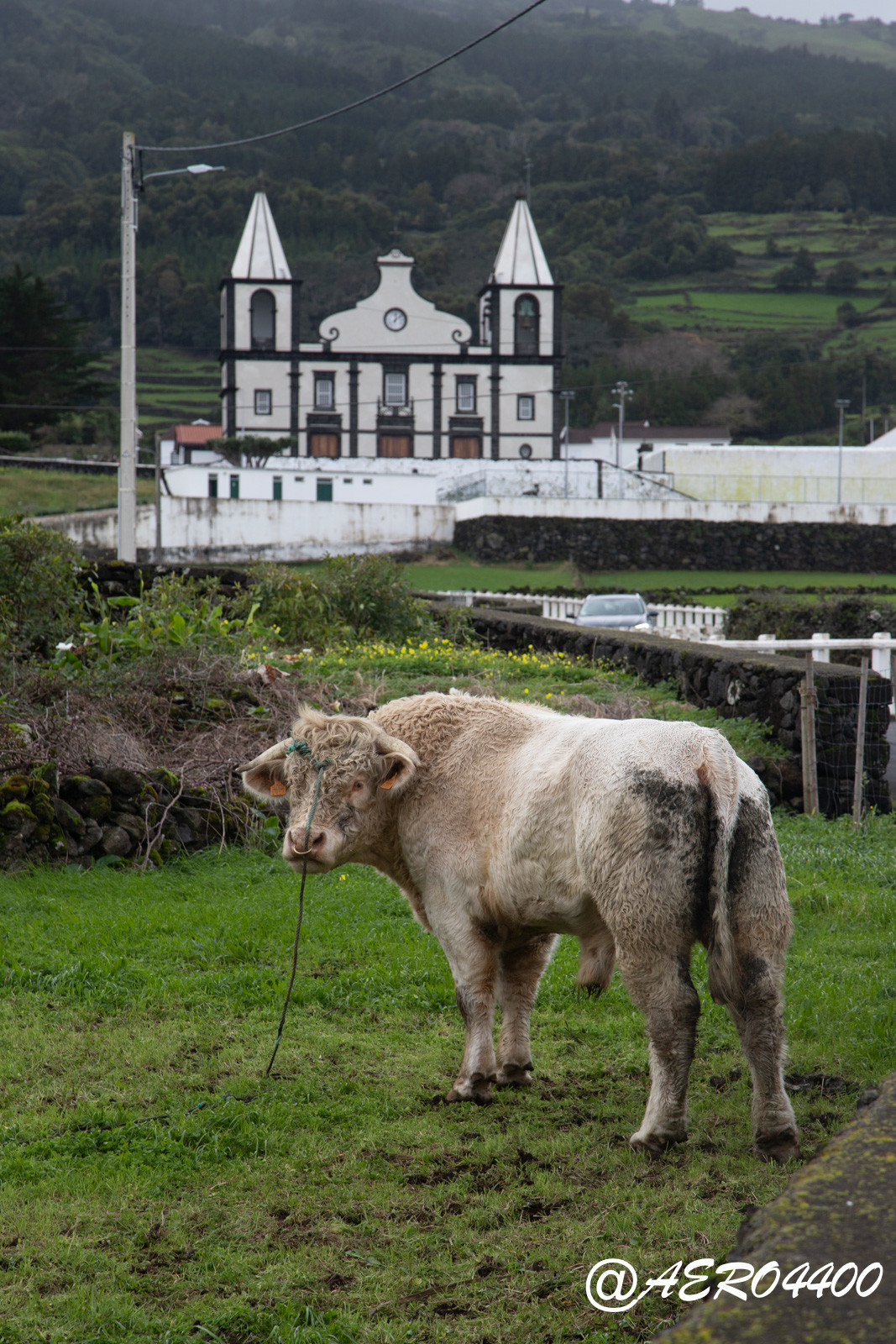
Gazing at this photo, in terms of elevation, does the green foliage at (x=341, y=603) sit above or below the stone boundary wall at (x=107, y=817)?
above

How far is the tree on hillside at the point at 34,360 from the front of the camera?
55.1m

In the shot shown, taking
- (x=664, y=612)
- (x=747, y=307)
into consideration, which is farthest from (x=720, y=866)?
(x=747, y=307)

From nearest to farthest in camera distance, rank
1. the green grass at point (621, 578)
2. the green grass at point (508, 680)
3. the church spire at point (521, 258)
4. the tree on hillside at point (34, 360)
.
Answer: the green grass at point (508, 680)
the green grass at point (621, 578)
the tree on hillside at point (34, 360)
the church spire at point (521, 258)

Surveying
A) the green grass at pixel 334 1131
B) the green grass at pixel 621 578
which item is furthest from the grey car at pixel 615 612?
the green grass at pixel 334 1131

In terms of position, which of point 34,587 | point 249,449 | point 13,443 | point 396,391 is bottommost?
point 34,587

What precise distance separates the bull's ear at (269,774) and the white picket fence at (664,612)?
15.0m

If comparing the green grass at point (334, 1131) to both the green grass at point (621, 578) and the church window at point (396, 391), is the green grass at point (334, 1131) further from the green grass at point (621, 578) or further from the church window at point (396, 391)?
the church window at point (396, 391)

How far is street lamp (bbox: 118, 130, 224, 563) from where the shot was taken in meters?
18.9

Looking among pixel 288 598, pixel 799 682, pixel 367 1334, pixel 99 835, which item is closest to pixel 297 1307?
pixel 367 1334

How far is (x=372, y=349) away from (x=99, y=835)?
Result: 70.6m

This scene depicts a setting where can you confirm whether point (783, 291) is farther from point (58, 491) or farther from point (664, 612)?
point (664, 612)

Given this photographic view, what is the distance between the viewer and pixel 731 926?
13.0 ft

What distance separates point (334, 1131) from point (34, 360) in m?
56.7

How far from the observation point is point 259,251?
74500 mm
